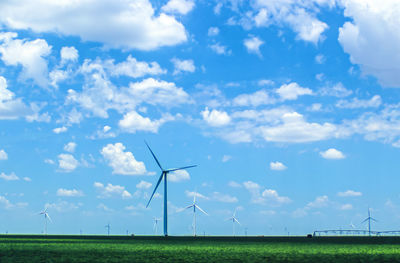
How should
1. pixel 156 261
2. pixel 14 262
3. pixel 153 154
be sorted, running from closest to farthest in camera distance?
pixel 14 262, pixel 156 261, pixel 153 154

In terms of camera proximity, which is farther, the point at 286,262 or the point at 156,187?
the point at 156,187

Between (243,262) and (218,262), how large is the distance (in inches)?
84.4

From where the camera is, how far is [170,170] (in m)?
160

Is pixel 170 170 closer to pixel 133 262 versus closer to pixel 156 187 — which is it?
pixel 156 187

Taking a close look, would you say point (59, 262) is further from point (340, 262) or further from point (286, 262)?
point (340, 262)

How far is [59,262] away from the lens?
4481cm

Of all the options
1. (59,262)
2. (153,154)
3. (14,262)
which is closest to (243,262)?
(59,262)

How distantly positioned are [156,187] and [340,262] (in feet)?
364

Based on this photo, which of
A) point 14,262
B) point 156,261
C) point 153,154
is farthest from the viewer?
point 153,154

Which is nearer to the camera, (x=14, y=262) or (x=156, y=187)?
(x=14, y=262)

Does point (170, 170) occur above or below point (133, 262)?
above

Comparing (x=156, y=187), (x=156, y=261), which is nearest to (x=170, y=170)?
(x=156, y=187)

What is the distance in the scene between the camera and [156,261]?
47.5m

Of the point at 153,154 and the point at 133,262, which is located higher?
the point at 153,154
